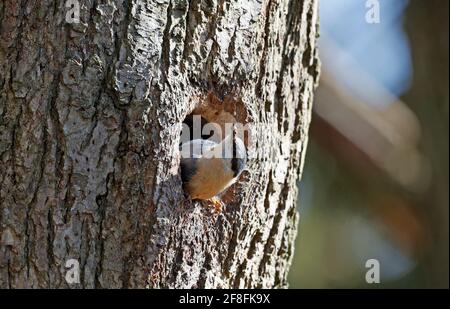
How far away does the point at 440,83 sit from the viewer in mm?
4621

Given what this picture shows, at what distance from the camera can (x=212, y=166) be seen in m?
1.87

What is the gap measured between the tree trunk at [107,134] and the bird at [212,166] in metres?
0.04

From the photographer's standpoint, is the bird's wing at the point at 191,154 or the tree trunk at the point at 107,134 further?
the bird's wing at the point at 191,154

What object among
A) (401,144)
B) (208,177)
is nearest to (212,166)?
(208,177)

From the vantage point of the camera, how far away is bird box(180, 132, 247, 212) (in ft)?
6.13

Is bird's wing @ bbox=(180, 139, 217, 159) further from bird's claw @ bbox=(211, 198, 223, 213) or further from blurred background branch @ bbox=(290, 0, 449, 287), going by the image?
blurred background branch @ bbox=(290, 0, 449, 287)

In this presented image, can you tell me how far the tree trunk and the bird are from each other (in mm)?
37

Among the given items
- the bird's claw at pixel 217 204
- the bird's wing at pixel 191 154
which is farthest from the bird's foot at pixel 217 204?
the bird's wing at pixel 191 154

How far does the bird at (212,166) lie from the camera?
73.5 inches

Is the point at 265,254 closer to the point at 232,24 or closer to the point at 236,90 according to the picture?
the point at 236,90

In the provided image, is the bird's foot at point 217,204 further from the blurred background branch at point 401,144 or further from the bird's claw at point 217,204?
the blurred background branch at point 401,144

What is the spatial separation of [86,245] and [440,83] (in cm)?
334

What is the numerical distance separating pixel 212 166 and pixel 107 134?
268 mm
